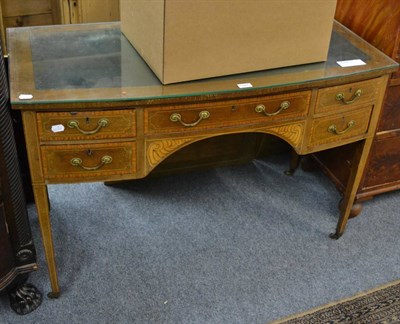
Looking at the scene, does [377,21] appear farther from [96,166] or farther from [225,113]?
[96,166]

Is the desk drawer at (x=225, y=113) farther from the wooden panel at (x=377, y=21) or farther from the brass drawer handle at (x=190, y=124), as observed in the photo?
the wooden panel at (x=377, y=21)

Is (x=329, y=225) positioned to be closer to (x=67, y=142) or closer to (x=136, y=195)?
(x=136, y=195)

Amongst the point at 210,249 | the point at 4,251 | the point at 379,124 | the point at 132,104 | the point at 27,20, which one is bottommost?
the point at 210,249

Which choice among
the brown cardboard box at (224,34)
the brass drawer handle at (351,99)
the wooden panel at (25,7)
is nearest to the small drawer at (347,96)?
the brass drawer handle at (351,99)

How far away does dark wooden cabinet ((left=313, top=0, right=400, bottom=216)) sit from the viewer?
6.15 feet

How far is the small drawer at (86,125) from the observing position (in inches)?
58.0

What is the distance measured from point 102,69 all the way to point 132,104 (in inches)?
7.2

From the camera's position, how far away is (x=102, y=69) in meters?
1.60

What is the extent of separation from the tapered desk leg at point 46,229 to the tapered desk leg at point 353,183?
106cm

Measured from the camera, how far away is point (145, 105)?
151 centimetres

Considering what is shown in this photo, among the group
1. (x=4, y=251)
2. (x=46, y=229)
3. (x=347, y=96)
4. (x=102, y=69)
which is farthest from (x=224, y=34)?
(x=4, y=251)

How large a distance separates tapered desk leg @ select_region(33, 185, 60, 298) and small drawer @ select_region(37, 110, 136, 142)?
0.60 feet

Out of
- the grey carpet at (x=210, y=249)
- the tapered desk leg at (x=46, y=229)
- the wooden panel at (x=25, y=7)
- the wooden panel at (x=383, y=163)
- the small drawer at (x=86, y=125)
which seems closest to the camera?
the small drawer at (x=86, y=125)

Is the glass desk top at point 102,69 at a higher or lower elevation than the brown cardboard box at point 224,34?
lower
